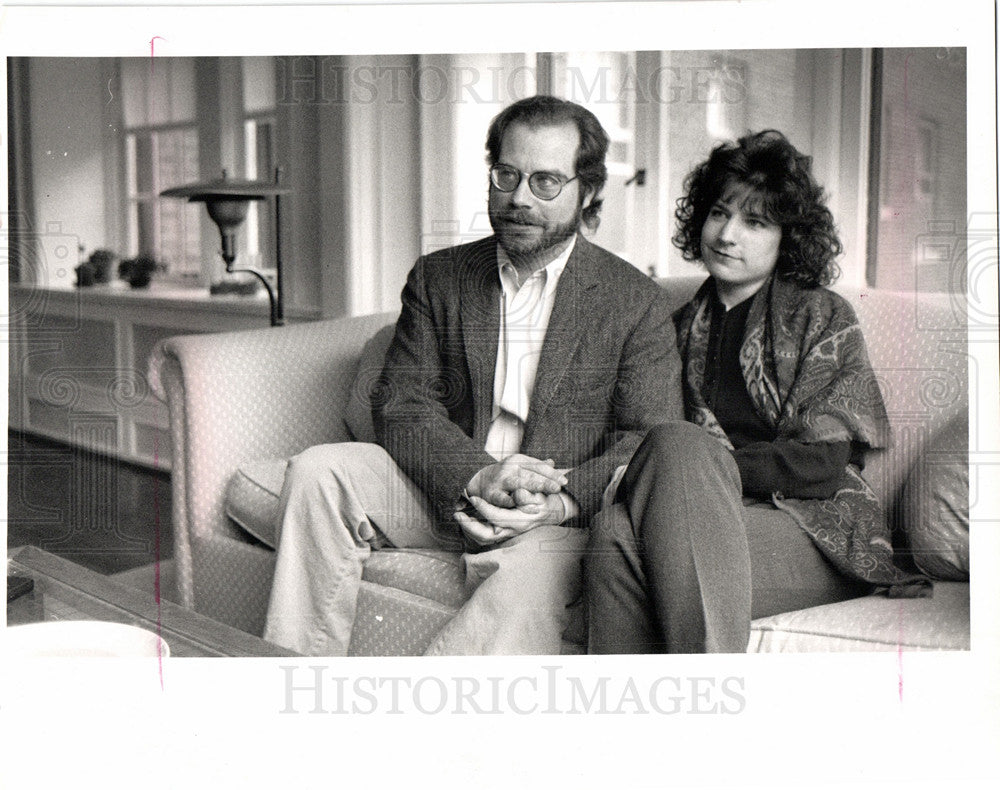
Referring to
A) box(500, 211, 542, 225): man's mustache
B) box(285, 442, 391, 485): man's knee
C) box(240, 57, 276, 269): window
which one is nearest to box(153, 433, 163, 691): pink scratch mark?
box(285, 442, 391, 485): man's knee

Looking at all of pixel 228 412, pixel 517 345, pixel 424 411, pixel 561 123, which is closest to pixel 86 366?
pixel 228 412

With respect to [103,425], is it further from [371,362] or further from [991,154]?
[991,154]

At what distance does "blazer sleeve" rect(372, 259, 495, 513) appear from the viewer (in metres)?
1.27

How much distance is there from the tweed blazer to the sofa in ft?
0.23

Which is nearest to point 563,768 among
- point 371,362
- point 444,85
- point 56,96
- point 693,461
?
point 693,461

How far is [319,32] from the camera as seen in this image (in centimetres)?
113

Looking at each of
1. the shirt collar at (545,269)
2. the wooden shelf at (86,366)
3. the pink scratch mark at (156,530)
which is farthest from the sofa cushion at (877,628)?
the wooden shelf at (86,366)

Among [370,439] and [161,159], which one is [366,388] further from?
[161,159]

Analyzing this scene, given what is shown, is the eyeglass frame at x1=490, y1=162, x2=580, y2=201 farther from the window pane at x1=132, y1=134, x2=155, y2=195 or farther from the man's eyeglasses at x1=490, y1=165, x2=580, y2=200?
the window pane at x1=132, y1=134, x2=155, y2=195

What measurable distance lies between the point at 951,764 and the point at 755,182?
725mm

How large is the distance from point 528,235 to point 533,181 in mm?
69

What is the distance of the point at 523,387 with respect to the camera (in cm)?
123

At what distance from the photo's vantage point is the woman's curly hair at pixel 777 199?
117cm

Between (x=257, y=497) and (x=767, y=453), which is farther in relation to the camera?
(x=257, y=497)
